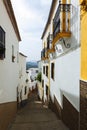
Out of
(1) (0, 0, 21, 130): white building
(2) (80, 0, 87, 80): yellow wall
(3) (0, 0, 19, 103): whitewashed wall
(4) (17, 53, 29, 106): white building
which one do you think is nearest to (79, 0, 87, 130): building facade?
(2) (80, 0, 87, 80): yellow wall

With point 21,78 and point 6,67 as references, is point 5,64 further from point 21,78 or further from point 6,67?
point 21,78

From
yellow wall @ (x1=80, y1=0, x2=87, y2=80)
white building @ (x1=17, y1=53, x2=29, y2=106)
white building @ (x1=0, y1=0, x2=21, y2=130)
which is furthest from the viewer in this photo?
white building @ (x1=17, y1=53, x2=29, y2=106)

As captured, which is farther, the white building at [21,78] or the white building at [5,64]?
the white building at [21,78]

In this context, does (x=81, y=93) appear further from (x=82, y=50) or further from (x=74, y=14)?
(x=74, y=14)

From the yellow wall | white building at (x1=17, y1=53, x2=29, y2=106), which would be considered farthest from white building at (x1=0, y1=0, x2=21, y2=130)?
white building at (x1=17, y1=53, x2=29, y2=106)

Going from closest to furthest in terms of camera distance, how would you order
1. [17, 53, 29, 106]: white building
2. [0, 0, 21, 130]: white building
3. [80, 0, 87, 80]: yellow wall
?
[80, 0, 87, 80]: yellow wall → [0, 0, 21, 130]: white building → [17, 53, 29, 106]: white building

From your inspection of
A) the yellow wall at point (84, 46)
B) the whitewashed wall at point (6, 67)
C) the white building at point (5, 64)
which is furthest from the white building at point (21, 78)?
the yellow wall at point (84, 46)

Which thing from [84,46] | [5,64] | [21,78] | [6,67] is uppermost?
[84,46]

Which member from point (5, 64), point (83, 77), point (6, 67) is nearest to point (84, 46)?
point (83, 77)

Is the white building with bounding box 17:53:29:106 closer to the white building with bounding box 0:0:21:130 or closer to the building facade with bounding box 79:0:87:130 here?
the white building with bounding box 0:0:21:130

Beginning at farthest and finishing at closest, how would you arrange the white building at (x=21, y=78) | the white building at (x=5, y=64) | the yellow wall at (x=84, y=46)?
the white building at (x=21, y=78), the white building at (x=5, y=64), the yellow wall at (x=84, y=46)

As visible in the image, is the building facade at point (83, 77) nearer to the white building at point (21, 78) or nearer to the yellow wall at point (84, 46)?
the yellow wall at point (84, 46)

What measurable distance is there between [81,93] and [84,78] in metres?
0.58

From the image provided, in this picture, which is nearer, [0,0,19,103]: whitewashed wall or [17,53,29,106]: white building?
[0,0,19,103]: whitewashed wall
